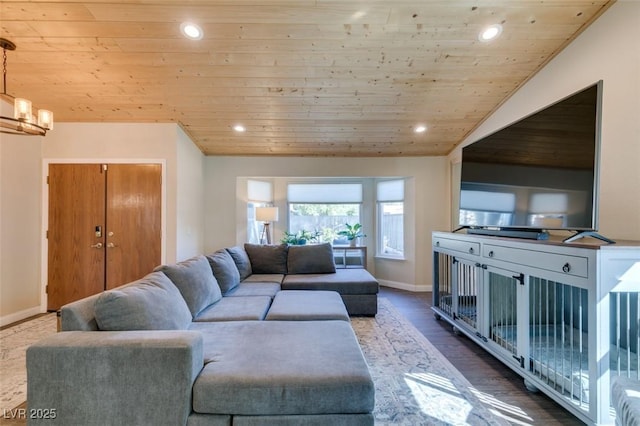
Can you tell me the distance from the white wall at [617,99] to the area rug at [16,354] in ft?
14.9

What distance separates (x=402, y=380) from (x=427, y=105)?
3.15 meters

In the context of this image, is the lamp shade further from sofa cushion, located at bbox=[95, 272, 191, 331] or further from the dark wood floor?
sofa cushion, located at bbox=[95, 272, 191, 331]

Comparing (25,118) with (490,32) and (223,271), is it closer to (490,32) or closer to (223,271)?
(223,271)

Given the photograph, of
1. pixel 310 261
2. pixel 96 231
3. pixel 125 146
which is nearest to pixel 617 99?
pixel 310 261

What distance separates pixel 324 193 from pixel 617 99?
14.8 feet

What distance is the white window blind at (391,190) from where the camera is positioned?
5512 millimetres

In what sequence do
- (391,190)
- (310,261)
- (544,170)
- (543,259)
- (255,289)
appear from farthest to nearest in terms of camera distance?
(391,190)
(310,261)
(255,289)
(544,170)
(543,259)

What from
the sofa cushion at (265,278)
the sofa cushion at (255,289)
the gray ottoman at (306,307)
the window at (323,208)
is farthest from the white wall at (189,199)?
the gray ottoman at (306,307)

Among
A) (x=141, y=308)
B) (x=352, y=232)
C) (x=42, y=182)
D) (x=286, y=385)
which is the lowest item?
(x=286, y=385)

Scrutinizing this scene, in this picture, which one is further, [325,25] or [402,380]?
[325,25]

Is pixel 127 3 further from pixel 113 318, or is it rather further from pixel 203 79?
pixel 113 318

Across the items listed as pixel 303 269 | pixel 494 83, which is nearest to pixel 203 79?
pixel 303 269

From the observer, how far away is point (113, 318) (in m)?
1.55

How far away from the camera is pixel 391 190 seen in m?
5.68
